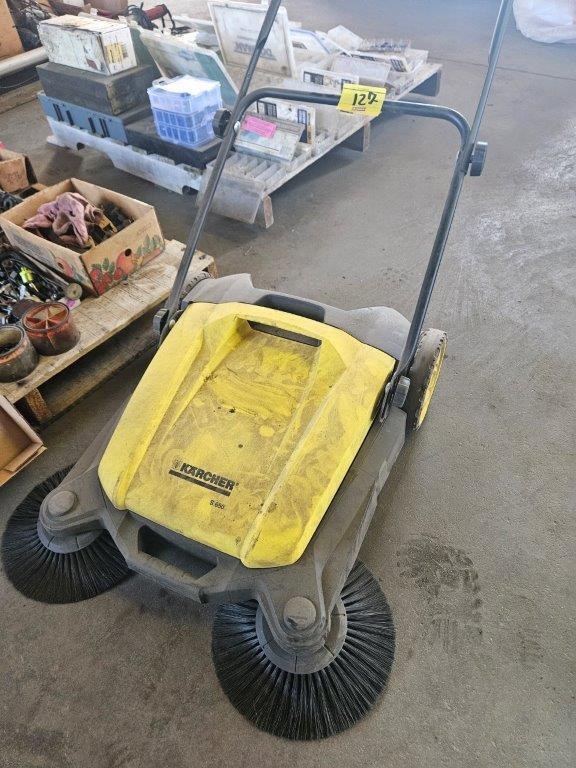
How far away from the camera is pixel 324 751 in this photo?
1.17 meters

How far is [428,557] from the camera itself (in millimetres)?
1470

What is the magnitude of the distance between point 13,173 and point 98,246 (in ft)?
3.45

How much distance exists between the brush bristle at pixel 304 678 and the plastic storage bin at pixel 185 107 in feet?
7.00

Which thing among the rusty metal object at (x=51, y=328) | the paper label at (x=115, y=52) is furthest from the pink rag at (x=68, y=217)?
the paper label at (x=115, y=52)

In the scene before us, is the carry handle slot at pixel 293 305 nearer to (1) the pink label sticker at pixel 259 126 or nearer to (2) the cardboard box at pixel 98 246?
(2) the cardboard box at pixel 98 246

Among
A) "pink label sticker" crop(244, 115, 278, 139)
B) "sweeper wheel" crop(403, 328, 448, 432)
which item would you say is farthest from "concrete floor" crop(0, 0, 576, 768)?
"pink label sticker" crop(244, 115, 278, 139)

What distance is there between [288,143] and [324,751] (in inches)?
95.2

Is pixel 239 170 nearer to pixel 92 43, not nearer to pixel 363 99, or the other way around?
pixel 92 43

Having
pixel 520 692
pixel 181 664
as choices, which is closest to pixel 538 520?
pixel 520 692

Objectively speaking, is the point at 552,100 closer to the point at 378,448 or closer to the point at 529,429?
the point at 529,429

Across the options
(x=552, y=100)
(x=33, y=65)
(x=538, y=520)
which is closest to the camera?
(x=538, y=520)

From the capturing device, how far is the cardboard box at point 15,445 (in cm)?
158

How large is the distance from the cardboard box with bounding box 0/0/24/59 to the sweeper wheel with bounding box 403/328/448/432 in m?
4.36

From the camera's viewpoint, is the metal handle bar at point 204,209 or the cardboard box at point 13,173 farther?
the cardboard box at point 13,173
